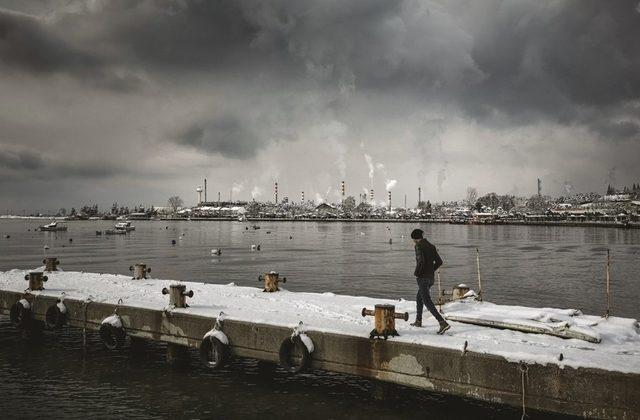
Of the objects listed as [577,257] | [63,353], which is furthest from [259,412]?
[577,257]

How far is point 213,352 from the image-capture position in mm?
13727

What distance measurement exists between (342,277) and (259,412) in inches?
1118

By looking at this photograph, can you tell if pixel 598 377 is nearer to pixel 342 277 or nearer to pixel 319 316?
pixel 319 316

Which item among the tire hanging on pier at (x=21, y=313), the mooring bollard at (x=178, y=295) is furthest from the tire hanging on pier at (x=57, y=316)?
the mooring bollard at (x=178, y=295)

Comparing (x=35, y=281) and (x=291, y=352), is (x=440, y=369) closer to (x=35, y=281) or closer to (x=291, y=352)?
(x=291, y=352)

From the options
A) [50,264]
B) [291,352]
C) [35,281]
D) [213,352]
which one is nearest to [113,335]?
[213,352]

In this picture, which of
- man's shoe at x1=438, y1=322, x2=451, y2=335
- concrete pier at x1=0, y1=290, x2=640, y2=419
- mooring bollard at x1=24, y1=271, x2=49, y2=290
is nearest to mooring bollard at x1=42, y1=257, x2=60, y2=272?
mooring bollard at x1=24, y1=271, x2=49, y2=290

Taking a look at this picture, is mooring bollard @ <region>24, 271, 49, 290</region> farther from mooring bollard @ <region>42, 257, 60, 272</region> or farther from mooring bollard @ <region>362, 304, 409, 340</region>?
mooring bollard @ <region>362, 304, 409, 340</region>

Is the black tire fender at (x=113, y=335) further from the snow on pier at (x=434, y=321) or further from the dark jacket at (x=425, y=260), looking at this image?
the dark jacket at (x=425, y=260)

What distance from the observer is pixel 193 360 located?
1636 centimetres

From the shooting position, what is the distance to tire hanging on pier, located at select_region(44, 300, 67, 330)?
56.9ft

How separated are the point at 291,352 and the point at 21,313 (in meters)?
12.4

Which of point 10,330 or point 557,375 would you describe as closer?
point 557,375

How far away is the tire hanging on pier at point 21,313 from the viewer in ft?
60.2
